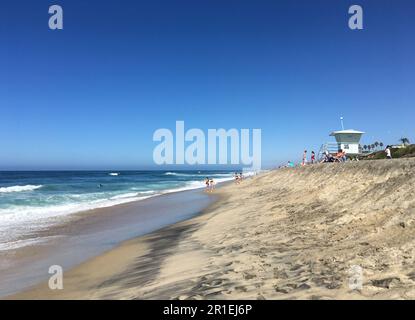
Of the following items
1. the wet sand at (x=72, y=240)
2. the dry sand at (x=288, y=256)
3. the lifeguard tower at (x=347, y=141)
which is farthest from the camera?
the lifeguard tower at (x=347, y=141)

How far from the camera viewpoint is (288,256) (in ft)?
23.7

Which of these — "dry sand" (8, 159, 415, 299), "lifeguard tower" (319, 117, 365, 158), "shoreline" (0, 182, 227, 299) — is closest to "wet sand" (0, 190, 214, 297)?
"shoreline" (0, 182, 227, 299)

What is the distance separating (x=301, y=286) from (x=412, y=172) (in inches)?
251

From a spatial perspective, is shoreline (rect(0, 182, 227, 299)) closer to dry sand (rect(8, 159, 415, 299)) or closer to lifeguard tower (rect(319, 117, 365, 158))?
dry sand (rect(8, 159, 415, 299))

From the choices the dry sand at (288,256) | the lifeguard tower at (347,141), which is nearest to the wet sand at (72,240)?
the dry sand at (288,256)

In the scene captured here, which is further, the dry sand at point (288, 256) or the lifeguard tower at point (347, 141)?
the lifeguard tower at point (347, 141)

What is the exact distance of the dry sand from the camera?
537 cm

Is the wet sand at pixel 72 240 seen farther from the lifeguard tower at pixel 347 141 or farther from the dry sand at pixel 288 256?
the lifeguard tower at pixel 347 141

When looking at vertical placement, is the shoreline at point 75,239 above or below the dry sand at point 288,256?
below

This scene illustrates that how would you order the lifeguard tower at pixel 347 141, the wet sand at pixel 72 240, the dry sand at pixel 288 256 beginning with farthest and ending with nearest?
the lifeguard tower at pixel 347 141
the wet sand at pixel 72 240
the dry sand at pixel 288 256

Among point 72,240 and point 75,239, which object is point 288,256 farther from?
point 75,239

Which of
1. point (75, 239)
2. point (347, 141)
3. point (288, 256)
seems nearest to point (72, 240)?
point (75, 239)

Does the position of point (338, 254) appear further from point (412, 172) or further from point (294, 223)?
point (412, 172)

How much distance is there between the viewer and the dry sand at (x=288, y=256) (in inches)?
211
